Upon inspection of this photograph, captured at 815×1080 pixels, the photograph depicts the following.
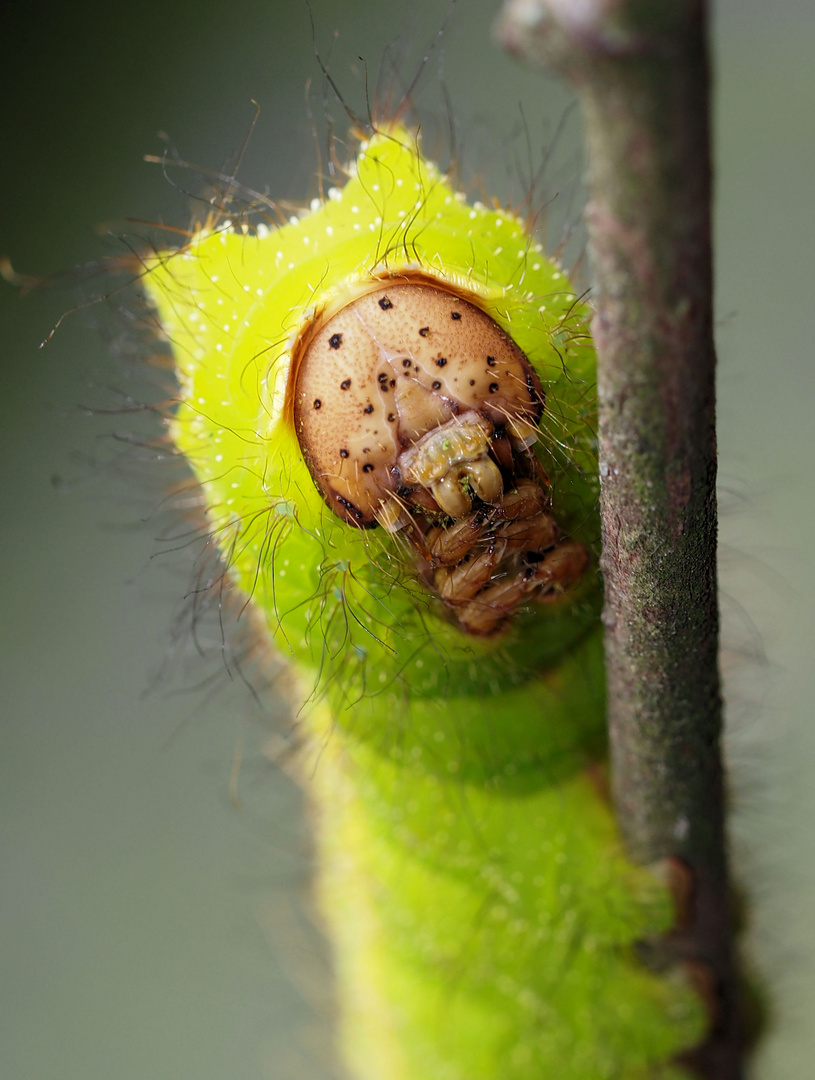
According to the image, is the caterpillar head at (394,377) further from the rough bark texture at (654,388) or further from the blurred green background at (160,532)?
the blurred green background at (160,532)

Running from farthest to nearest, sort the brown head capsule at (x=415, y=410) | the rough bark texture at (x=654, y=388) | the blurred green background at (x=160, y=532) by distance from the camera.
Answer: the blurred green background at (x=160, y=532), the brown head capsule at (x=415, y=410), the rough bark texture at (x=654, y=388)

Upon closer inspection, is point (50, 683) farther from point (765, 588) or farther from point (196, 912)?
point (765, 588)

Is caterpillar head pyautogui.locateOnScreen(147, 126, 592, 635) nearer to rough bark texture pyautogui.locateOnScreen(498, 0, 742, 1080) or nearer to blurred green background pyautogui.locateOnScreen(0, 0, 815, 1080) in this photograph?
rough bark texture pyautogui.locateOnScreen(498, 0, 742, 1080)

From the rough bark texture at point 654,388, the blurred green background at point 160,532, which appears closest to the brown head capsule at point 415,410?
the rough bark texture at point 654,388

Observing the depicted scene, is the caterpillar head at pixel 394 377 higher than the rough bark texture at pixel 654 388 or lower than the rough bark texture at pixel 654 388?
higher

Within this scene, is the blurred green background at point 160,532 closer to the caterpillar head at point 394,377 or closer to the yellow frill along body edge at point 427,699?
the yellow frill along body edge at point 427,699

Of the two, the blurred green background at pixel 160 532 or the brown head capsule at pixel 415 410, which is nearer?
the brown head capsule at pixel 415 410

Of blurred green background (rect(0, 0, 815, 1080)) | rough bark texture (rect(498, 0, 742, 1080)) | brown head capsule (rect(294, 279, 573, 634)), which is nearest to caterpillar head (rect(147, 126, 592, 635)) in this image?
brown head capsule (rect(294, 279, 573, 634))

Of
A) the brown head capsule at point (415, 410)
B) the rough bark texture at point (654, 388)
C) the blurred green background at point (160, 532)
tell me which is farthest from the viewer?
the blurred green background at point (160, 532)
